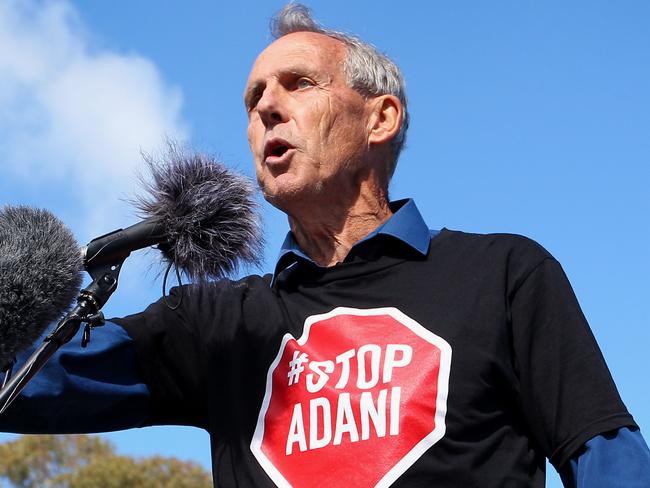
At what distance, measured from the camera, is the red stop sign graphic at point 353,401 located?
2.82m

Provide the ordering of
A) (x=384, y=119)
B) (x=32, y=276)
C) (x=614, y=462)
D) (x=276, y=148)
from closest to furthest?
1. (x=32, y=276)
2. (x=614, y=462)
3. (x=276, y=148)
4. (x=384, y=119)

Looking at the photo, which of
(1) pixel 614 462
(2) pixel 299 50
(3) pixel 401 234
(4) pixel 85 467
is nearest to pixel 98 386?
(3) pixel 401 234

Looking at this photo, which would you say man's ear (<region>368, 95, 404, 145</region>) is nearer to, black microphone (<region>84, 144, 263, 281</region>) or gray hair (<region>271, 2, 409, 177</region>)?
gray hair (<region>271, 2, 409, 177</region>)

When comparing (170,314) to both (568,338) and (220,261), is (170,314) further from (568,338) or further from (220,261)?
(568,338)

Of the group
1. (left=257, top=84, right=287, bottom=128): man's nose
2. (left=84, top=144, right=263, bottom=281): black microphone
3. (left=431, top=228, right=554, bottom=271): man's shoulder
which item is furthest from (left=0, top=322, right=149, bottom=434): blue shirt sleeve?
(left=431, top=228, right=554, bottom=271): man's shoulder

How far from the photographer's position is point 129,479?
26125mm

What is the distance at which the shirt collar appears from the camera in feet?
10.8

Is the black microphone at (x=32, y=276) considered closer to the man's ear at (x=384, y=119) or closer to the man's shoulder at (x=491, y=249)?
the man's shoulder at (x=491, y=249)

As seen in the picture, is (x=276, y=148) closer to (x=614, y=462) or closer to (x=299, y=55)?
(x=299, y=55)

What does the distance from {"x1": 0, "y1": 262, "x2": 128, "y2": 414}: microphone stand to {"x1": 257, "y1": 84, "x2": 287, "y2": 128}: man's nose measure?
1.07 meters

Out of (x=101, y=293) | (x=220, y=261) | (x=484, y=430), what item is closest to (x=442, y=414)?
(x=484, y=430)

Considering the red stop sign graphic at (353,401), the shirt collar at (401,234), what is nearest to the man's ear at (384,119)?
the shirt collar at (401,234)

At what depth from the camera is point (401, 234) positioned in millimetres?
3299

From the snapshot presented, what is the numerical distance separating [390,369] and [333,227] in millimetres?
741
